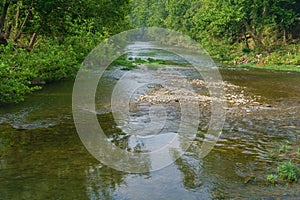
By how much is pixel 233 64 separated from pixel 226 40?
904 centimetres

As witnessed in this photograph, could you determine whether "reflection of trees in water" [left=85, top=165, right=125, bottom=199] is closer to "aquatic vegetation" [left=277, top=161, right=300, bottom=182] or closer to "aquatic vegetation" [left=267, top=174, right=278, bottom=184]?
"aquatic vegetation" [left=267, top=174, right=278, bottom=184]

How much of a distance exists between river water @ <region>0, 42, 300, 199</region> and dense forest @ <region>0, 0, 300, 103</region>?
168cm

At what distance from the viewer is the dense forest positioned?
14.4m

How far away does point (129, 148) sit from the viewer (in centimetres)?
898

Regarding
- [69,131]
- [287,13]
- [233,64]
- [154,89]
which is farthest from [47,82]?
[287,13]

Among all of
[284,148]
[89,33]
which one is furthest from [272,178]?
[89,33]

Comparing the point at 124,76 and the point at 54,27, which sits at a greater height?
the point at 54,27

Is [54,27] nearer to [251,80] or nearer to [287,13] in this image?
[251,80]

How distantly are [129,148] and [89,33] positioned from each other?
1581 cm

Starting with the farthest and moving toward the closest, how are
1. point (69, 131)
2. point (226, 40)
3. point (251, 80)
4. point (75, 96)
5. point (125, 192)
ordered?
point (226, 40) < point (251, 80) < point (75, 96) < point (69, 131) < point (125, 192)

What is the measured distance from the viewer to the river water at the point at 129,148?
20.6ft

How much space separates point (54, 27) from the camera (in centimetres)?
1739

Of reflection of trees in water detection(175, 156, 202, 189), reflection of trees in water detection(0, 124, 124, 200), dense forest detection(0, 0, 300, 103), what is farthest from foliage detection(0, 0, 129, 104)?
reflection of trees in water detection(175, 156, 202, 189)

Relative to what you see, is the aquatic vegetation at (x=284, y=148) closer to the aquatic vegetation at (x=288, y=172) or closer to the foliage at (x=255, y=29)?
the aquatic vegetation at (x=288, y=172)
